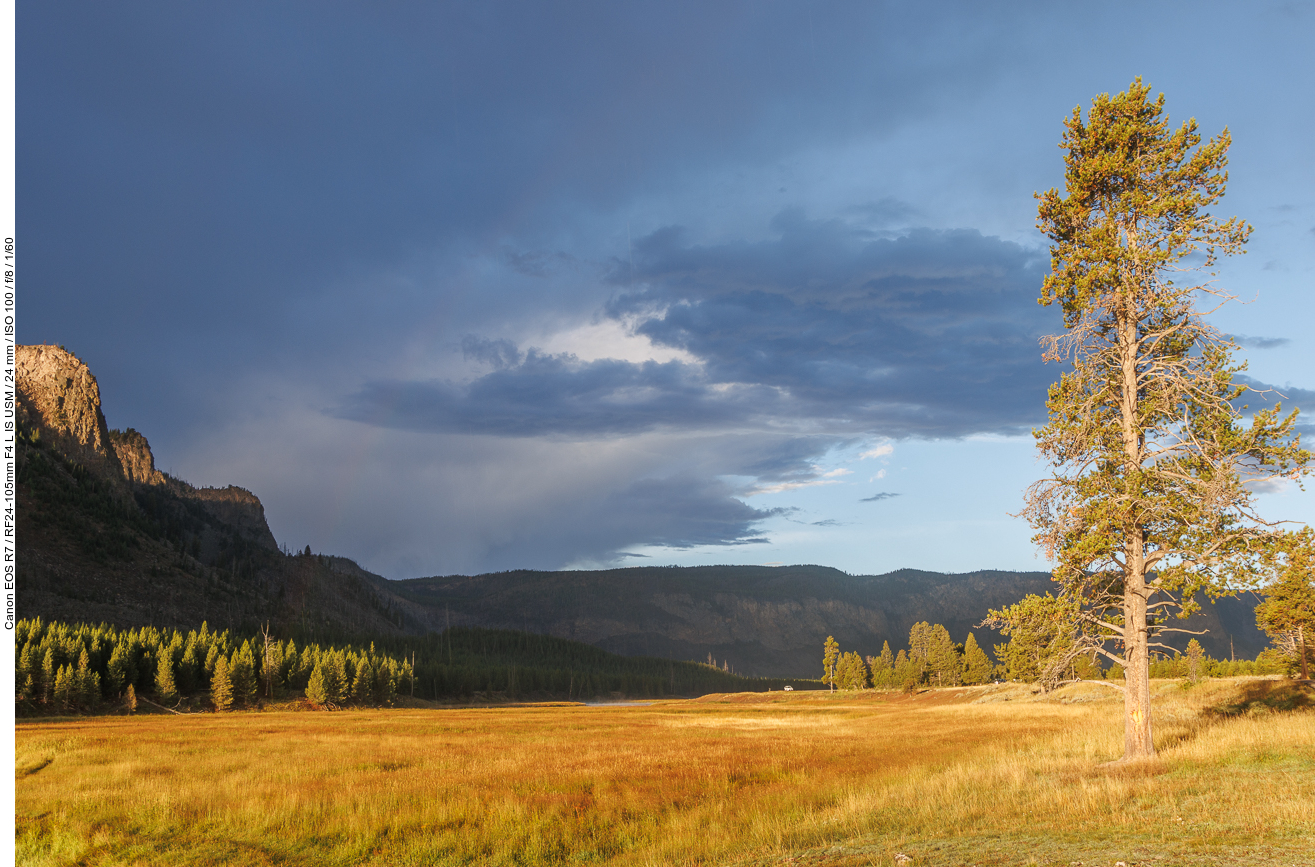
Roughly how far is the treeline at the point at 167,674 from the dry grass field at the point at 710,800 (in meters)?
53.4

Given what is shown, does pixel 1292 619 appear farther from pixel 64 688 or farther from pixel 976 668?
pixel 64 688

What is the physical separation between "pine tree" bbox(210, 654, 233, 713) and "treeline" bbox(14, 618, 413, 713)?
0.10 meters

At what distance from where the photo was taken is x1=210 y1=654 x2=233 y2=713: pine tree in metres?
86.1

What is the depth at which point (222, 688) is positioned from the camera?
282 ft

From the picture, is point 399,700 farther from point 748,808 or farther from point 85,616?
point 748,808

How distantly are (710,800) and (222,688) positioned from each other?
280ft

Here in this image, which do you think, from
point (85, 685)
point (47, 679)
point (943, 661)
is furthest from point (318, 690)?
point (943, 661)

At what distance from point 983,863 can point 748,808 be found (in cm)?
1016

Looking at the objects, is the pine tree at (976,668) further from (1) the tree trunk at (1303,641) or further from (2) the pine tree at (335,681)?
(2) the pine tree at (335,681)

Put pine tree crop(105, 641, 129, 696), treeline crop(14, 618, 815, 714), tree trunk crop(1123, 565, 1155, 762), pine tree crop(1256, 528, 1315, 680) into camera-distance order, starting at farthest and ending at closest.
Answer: pine tree crop(105, 641, 129, 696) < treeline crop(14, 618, 815, 714) < pine tree crop(1256, 528, 1315, 680) < tree trunk crop(1123, 565, 1155, 762)

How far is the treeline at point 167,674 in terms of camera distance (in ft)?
253

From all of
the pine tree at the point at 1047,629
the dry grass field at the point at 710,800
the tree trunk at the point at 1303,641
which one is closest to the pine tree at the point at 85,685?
the dry grass field at the point at 710,800

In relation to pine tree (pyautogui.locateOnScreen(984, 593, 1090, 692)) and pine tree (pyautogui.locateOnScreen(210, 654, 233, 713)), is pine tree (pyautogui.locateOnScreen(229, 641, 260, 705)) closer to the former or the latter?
pine tree (pyautogui.locateOnScreen(210, 654, 233, 713))

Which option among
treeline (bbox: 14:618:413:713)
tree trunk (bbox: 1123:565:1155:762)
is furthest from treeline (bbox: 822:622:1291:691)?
treeline (bbox: 14:618:413:713)
